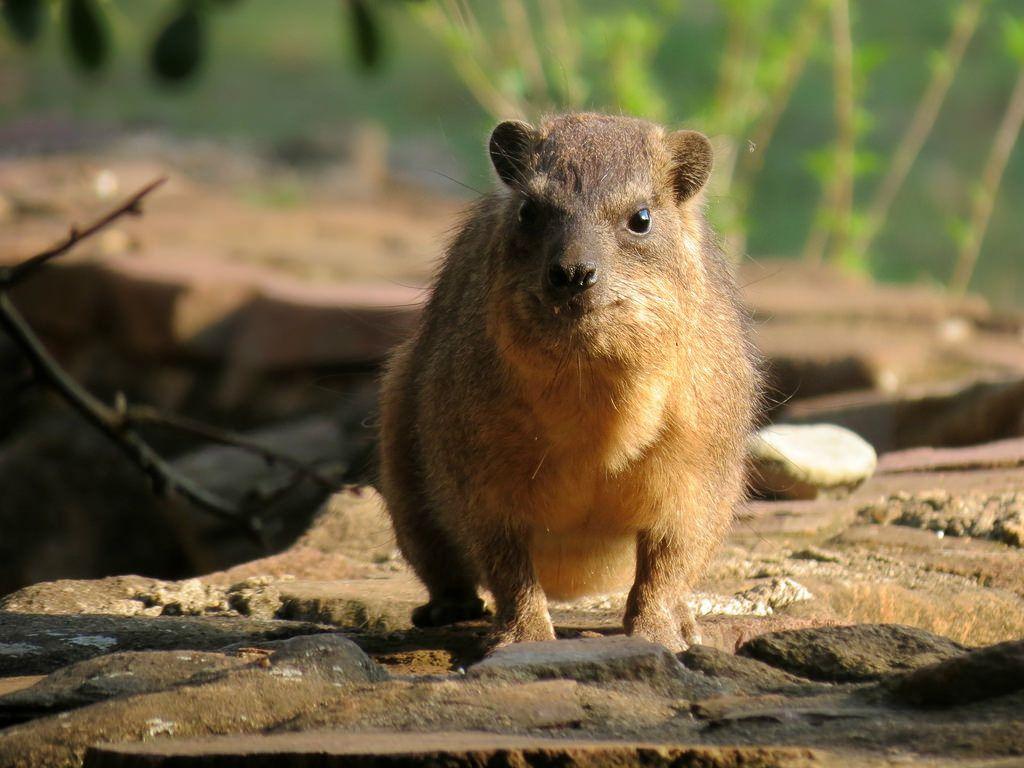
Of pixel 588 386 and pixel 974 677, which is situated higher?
pixel 588 386

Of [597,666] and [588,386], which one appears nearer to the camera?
[597,666]

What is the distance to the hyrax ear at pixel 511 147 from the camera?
4.45m

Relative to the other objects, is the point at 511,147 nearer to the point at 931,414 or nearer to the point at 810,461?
the point at 810,461

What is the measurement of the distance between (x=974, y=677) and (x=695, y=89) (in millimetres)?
15209

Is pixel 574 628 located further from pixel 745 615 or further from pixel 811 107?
pixel 811 107

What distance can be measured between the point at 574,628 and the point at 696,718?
5.00 ft

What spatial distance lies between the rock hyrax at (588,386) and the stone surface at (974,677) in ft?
3.90

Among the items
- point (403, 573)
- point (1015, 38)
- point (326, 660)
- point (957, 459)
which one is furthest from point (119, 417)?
point (1015, 38)

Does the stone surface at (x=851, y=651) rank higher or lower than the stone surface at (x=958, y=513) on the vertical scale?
lower

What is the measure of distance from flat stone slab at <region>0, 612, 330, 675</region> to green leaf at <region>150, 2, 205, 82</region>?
1.51 meters

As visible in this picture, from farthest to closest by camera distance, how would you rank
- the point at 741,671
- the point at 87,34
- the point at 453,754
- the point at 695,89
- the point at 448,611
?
the point at 695,89 < the point at 448,611 < the point at 87,34 < the point at 741,671 < the point at 453,754

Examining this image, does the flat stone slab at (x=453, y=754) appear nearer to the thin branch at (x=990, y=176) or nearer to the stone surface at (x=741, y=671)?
the stone surface at (x=741, y=671)

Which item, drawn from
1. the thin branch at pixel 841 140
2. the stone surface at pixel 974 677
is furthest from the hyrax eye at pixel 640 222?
the thin branch at pixel 841 140

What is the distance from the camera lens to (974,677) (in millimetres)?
2967
